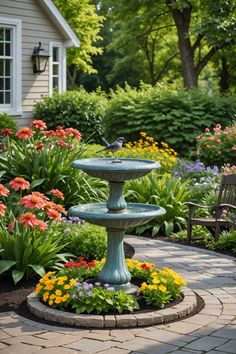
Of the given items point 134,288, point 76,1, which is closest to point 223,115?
point 134,288

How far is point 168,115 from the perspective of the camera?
52.6 feet

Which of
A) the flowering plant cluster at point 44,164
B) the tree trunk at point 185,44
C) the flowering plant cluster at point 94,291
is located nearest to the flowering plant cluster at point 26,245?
the flowering plant cluster at point 94,291

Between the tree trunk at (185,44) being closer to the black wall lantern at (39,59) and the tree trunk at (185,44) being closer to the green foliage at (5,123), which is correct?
the black wall lantern at (39,59)

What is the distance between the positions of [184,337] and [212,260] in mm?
3054

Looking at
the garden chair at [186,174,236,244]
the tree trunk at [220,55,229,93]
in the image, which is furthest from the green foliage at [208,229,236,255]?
the tree trunk at [220,55,229,93]

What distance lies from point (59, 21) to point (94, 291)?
13.9m

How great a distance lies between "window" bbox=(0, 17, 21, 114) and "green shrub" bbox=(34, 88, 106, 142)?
102 cm

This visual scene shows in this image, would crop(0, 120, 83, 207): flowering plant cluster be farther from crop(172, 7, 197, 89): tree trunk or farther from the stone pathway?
crop(172, 7, 197, 89): tree trunk

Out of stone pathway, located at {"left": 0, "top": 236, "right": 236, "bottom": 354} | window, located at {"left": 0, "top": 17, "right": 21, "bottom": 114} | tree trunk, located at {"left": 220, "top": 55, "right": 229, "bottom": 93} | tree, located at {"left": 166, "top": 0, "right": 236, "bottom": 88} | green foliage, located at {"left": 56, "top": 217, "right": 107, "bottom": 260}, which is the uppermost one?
tree, located at {"left": 166, "top": 0, "right": 236, "bottom": 88}

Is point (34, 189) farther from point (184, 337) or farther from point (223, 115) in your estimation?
point (223, 115)

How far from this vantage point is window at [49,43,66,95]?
19.4 meters

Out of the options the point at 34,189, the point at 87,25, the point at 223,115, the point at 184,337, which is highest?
the point at 87,25

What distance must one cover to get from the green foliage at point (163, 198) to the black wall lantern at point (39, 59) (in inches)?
320

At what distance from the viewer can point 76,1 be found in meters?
27.9
